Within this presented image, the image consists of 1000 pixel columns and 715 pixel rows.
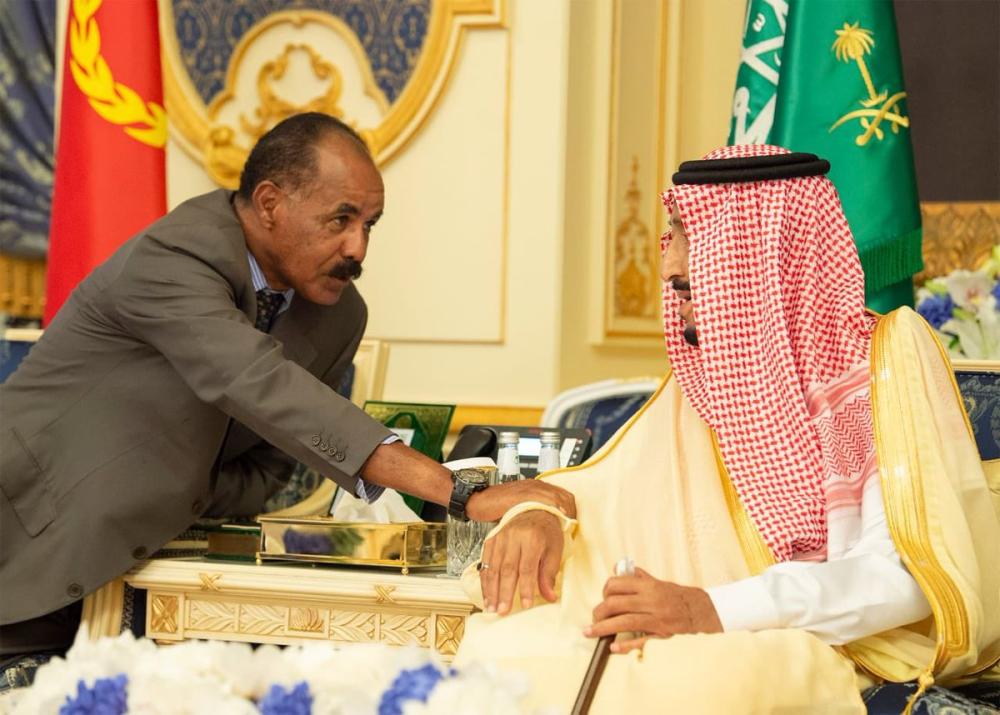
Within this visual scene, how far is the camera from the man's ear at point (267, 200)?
9.91ft

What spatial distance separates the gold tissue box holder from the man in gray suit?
3.7 inches

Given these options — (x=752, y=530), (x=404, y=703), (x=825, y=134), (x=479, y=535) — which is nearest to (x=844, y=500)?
(x=752, y=530)

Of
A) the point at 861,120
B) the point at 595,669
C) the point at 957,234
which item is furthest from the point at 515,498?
the point at 957,234

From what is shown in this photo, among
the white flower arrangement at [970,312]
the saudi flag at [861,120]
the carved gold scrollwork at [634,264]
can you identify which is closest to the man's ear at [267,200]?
the saudi flag at [861,120]

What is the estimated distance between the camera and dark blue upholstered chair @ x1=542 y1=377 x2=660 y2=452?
347 cm

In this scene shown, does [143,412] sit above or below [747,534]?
above

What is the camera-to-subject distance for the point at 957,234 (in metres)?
5.06

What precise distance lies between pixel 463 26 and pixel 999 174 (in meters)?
2.18

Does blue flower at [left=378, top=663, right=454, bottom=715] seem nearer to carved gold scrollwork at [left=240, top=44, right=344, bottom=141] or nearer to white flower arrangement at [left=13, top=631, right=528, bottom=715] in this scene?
white flower arrangement at [left=13, top=631, right=528, bottom=715]

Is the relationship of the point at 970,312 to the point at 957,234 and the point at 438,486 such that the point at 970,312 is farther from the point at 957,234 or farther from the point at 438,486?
the point at 438,486

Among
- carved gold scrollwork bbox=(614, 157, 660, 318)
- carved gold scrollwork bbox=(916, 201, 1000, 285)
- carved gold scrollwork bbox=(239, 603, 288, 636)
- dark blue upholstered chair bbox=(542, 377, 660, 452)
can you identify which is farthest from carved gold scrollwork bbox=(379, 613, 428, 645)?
carved gold scrollwork bbox=(916, 201, 1000, 285)

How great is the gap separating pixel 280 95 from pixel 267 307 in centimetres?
218

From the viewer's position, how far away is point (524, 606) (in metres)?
2.20

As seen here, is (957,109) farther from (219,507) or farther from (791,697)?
(791,697)
